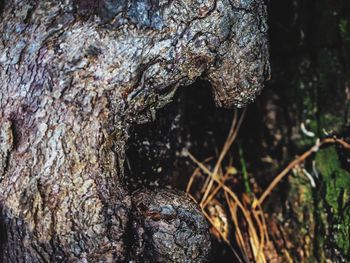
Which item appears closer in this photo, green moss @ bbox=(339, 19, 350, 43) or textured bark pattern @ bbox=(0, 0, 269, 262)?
textured bark pattern @ bbox=(0, 0, 269, 262)

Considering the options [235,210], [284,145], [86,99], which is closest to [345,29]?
[284,145]

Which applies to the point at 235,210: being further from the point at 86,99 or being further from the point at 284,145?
the point at 86,99

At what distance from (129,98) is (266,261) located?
0.76 meters

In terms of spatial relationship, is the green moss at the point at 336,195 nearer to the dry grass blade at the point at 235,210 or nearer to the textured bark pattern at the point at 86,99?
the dry grass blade at the point at 235,210

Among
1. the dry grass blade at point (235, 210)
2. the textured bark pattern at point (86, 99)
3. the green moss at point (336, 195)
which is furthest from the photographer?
the dry grass blade at point (235, 210)

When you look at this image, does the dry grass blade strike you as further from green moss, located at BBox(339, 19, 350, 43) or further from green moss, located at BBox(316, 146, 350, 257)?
green moss, located at BBox(339, 19, 350, 43)

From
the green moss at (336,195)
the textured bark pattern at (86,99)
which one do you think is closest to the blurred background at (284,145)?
the green moss at (336,195)

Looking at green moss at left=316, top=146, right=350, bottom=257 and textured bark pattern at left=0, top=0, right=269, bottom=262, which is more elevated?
textured bark pattern at left=0, top=0, right=269, bottom=262

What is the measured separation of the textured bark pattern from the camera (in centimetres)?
108

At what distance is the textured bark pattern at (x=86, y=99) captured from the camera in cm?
108

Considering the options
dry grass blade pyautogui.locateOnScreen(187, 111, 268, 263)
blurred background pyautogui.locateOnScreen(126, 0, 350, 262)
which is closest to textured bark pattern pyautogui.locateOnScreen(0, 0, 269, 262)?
blurred background pyautogui.locateOnScreen(126, 0, 350, 262)

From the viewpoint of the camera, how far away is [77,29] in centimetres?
113

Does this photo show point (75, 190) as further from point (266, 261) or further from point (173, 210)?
point (266, 261)

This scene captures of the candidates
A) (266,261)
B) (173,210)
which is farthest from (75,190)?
(266,261)
